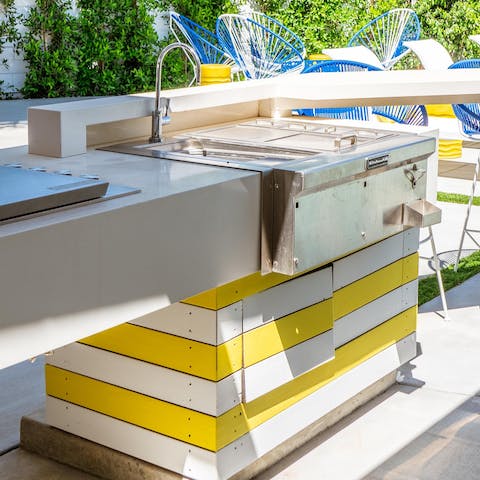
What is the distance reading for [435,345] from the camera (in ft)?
12.2

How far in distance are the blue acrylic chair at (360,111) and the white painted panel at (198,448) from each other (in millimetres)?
1949

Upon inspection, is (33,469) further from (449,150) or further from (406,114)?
(449,150)

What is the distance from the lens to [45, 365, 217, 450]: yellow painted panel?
2441 millimetres

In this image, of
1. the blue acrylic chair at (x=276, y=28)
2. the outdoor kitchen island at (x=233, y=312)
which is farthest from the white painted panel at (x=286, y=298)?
the blue acrylic chair at (x=276, y=28)

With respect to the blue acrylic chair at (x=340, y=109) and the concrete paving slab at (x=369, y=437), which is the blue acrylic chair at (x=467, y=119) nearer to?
the blue acrylic chair at (x=340, y=109)

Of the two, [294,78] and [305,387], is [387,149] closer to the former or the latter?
[305,387]

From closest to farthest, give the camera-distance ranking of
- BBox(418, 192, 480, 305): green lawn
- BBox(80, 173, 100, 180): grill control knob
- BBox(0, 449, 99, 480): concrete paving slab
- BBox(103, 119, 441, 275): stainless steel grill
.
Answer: BBox(80, 173, 100, 180): grill control knob < BBox(103, 119, 441, 275): stainless steel grill < BBox(0, 449, 99, 480): concrete paving slab < BBox(418, 192, 480, 305): green lawn

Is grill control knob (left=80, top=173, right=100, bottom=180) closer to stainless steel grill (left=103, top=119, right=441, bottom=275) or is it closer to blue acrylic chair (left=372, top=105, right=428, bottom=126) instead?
stainless steel grill (left=103, top=119, right=441, bottom=275)

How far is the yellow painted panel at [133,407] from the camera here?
2441 millimetres

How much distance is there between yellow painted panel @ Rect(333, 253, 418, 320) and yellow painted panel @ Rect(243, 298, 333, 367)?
85 millimetres

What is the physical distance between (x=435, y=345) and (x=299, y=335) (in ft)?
3.97

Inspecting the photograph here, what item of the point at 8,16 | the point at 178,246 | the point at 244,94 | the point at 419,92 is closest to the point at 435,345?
the point at 419,92

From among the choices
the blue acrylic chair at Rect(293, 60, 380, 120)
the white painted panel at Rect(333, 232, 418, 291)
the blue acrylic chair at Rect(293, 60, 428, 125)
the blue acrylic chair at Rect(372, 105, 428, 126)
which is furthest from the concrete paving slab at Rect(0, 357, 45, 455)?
the blue acrylic chair at Rect(372, 105, 428, 126)

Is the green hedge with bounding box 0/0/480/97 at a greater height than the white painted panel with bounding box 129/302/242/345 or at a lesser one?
greater
